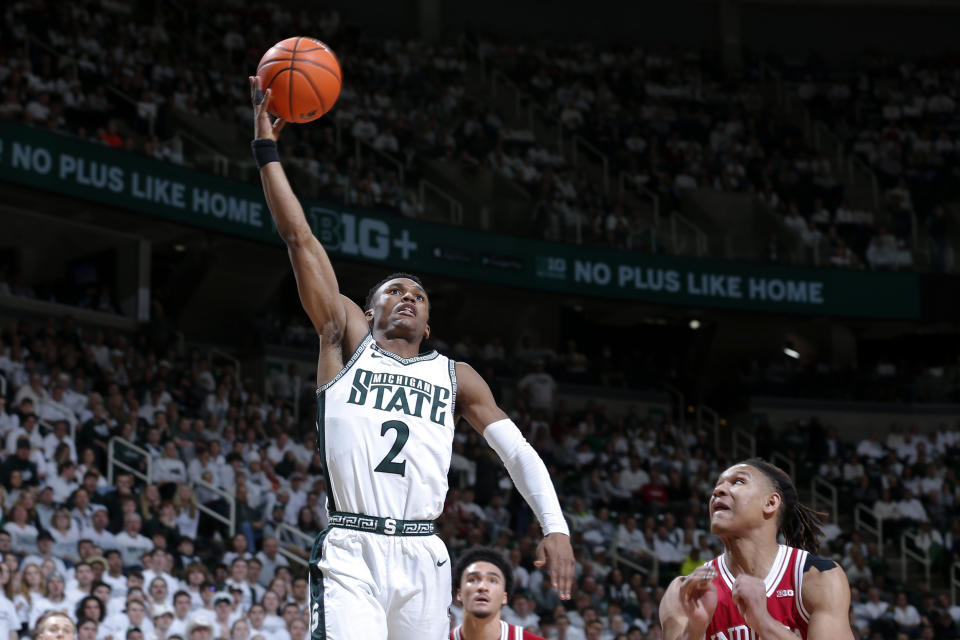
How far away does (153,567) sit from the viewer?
37.7 feet

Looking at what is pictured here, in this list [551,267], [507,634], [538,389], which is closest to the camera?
[507,634]

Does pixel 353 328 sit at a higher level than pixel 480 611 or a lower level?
higher

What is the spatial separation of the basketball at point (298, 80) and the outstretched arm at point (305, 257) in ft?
1.19

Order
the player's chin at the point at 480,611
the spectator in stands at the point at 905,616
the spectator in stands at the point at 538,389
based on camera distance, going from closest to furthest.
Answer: the player's chin at the point at 480,611
the spectator in stands at the point at 905,616
the spectator in stands at the point at 538,389

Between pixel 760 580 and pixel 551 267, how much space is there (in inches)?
708

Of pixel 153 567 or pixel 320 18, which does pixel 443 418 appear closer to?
pixel 153 567

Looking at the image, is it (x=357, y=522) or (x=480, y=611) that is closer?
(x=357, y=522)

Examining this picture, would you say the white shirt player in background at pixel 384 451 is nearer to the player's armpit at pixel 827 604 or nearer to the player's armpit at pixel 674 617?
the player's armpit at pixel 674 617

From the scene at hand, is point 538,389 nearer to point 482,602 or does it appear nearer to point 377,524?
point 482,602

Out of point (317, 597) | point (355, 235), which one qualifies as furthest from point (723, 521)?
point (355, 235)

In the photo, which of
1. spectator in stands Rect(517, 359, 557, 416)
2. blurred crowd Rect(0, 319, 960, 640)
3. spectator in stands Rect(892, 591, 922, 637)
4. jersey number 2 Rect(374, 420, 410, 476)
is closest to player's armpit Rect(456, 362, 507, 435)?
jersey number 2 Rect(374, 420, 410, 476)

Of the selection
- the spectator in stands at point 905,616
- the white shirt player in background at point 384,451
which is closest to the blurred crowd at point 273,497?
the spectator in stands at point 905,616

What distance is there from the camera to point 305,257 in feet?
16.7

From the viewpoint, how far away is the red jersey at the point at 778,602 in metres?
4.91
